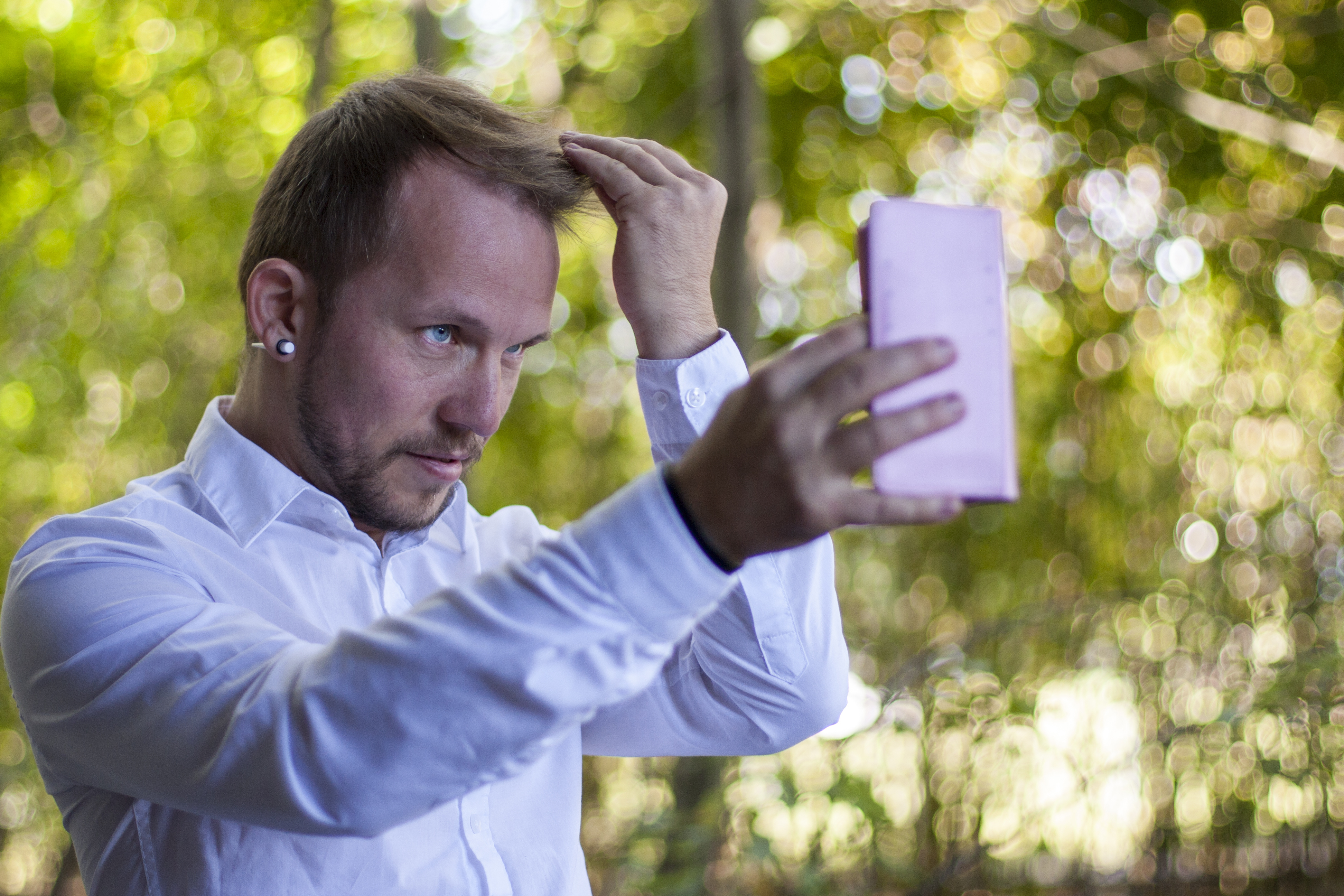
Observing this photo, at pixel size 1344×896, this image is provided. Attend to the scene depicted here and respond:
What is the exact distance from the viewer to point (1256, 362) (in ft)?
12.2

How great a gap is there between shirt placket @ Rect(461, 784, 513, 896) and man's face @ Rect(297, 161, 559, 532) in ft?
1.30

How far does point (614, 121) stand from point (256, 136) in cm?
169

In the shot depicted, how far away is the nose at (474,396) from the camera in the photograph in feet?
4.15

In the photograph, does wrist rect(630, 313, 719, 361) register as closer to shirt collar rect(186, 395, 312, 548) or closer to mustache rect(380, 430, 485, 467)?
mustache rect(380, 430, 485, 467)

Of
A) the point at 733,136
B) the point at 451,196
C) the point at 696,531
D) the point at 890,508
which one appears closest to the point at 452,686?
the point at 696,531

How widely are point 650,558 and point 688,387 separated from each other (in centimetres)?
53

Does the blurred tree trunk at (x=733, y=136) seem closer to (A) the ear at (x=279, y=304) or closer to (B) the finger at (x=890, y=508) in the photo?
(A) the ear at (x=279, y=304)

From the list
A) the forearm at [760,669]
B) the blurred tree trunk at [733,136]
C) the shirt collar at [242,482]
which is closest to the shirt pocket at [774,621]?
the forearm at [760,669]

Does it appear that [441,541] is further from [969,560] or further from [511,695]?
[969,560]

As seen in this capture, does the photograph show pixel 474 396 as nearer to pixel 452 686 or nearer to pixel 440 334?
pixel 440 334

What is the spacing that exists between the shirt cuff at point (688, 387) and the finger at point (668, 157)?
24 cm

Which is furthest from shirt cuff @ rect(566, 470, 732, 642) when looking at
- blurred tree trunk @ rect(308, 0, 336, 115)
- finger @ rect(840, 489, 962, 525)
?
blurred tree trunk @ rect(308, 0, 336, 115)

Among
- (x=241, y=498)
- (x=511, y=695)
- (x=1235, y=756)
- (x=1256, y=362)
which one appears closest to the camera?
(x=511, y=695)

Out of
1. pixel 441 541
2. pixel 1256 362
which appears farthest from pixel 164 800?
pixel 1256 362
